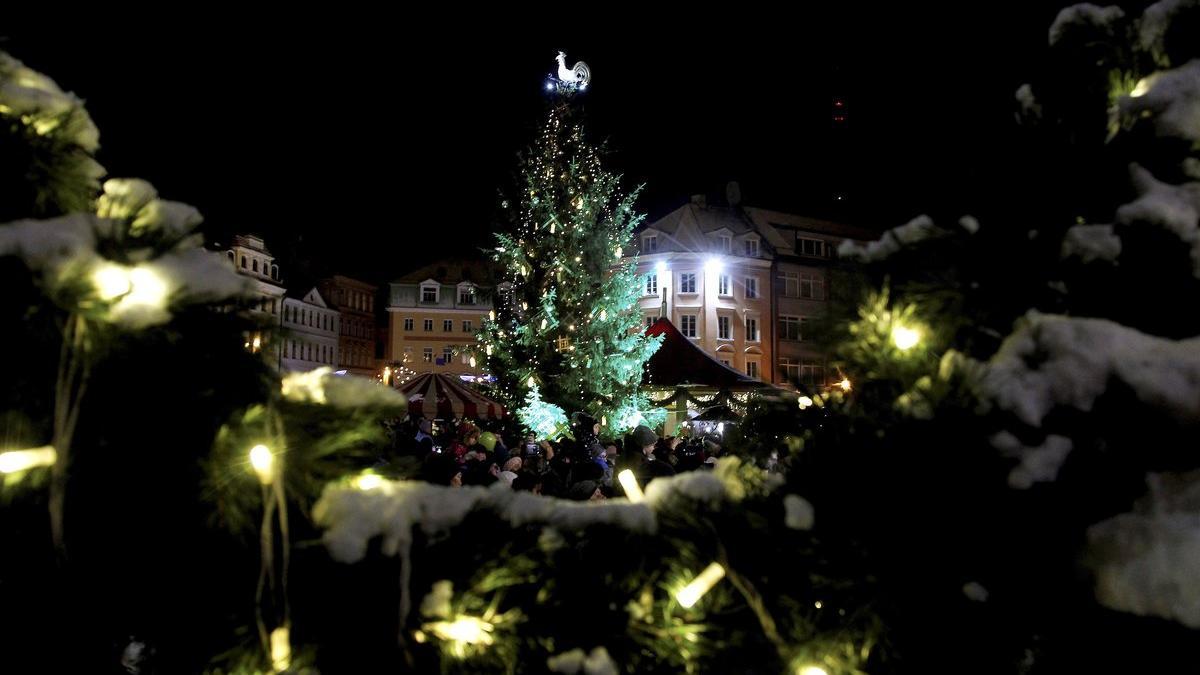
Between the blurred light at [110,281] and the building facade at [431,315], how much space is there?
65.2m

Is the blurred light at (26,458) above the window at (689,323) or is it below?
below

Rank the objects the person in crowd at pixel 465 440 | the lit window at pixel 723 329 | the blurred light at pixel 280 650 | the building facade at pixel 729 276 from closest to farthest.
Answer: the blurred light at pixel 280 650, the person in crowd at pixel 465 440, the building facade at pixel 729 276, the lit window at pixel 723 329

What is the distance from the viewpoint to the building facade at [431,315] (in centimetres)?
6625

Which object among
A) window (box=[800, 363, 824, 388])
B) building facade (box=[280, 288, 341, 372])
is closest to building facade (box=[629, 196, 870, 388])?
building facade (box=[280, 288, 341, 372])

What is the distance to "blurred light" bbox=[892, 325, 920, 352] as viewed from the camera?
5.06 feet

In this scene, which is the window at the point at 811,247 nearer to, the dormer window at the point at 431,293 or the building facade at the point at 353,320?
the dormer window at the point at 431,293

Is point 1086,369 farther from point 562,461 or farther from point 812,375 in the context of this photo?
point 562,461

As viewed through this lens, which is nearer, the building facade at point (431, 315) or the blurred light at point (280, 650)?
the blurred light at point (280, 650)

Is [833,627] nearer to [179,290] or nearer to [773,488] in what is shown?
[773,488]

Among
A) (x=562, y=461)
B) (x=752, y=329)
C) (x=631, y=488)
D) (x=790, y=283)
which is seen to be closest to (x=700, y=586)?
(x=631, y=488)

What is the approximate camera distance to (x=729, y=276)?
48.7m

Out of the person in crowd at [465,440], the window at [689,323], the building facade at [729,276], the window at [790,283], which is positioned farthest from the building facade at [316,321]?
the person in crowd at [465,440]

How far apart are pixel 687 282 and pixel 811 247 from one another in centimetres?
1078

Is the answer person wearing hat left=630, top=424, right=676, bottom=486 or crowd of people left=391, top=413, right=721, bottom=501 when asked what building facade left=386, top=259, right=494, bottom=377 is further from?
person wearing hat left=630, top=424, right=676, bottom=486
